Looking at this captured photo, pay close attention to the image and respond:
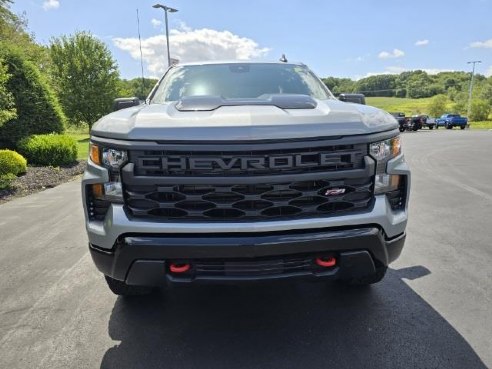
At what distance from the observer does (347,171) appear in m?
2.35

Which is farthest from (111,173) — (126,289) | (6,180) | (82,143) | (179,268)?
(82,143)

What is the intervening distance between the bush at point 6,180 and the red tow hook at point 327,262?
823cm

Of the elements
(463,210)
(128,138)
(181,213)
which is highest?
(128,138)

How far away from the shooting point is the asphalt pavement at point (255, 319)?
2525mm

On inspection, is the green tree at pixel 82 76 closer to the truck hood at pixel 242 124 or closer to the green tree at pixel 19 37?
the green tree at pixel 19 37

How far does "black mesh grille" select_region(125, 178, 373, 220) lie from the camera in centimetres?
232

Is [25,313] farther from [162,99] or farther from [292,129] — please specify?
[292,129]

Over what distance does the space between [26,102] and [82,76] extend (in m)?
18.3

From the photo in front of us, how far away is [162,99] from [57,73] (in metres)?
30.8

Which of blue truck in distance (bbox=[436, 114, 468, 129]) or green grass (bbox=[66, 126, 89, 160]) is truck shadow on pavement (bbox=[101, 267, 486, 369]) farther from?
blue truck in distance (bbox=[436, 114, 468, 129])

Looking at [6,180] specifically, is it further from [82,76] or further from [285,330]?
[82,76]

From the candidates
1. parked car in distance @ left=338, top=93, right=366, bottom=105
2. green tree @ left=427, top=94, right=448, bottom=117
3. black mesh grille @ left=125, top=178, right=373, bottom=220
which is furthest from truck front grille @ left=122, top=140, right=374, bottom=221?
green tree @ left=427, top=94, right=448, bottom=117

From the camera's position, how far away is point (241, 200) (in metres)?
2.32

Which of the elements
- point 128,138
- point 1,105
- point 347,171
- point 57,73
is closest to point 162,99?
point 128,138
